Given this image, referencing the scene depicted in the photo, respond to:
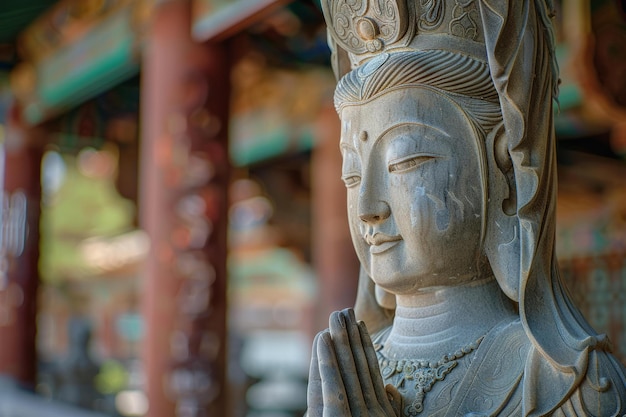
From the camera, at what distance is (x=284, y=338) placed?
599 inches

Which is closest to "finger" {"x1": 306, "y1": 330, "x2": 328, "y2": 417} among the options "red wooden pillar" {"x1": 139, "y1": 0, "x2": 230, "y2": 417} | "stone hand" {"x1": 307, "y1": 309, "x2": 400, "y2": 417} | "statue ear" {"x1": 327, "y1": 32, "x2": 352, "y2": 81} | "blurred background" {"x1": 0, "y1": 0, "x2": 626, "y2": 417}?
"stone hand" {"x1": 307, "y1": 309, "x2": 400, "y2": 417}

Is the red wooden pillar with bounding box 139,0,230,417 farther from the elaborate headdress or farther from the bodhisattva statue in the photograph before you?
the elaborate headdress

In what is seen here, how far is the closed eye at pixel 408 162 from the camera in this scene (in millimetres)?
1293

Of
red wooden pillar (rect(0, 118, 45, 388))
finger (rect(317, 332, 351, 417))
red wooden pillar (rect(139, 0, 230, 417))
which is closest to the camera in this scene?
finger (rect(317, 332, 351, 417))

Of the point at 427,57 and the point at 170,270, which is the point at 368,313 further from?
the point at 170,270

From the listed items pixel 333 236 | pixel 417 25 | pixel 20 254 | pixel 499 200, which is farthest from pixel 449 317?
pixel 20 254

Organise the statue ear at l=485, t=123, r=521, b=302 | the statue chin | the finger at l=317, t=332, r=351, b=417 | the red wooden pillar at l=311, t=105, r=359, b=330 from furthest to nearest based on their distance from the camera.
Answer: the red wooden pillar at l=311, t=105, r=359, b=330 → the statue chin → the statue ear at l=485, t=123, r=521, b=302 → the finger at l=317, t=332, r=351, b=417

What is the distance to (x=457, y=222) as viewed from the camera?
4.21 ft

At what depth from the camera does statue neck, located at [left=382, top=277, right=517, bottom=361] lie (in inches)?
51.4

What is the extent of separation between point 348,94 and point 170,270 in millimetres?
2253

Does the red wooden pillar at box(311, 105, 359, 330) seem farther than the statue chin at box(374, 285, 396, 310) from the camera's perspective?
Yes

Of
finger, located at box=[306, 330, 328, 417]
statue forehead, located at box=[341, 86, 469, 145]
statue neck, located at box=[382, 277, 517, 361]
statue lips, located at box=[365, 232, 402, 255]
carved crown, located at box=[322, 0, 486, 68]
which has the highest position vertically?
carved crown, located at box=[322, 0, 486, 68]

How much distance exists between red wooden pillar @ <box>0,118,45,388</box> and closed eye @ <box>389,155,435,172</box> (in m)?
4.86

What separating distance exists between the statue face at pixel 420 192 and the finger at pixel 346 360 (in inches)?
5.5
